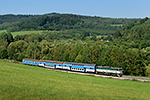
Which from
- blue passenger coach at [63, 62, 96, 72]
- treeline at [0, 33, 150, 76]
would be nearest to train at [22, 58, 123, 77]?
blue passenger coach at [63, 62, 96, 72]

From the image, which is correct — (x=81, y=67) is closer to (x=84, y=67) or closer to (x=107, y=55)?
(x=84, y=67)

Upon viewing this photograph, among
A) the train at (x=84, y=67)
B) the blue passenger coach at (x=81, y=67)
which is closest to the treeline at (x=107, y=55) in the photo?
the train at (x=84, y=67)

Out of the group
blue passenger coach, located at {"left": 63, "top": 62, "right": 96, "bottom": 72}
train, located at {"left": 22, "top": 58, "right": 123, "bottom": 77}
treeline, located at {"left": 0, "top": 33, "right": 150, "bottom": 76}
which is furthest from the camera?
treeline, located at {"left": 0, "top": 33, "right": 150, "bottom": 76}

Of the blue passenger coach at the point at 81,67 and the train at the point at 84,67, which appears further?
the blue passenger coach at the point at 81,67

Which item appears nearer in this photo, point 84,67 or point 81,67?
point 84,67

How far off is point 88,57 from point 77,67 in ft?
90.4

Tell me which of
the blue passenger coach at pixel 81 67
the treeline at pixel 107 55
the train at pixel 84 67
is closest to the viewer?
the train at pixel 84 67

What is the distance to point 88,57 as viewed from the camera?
98.9 meters

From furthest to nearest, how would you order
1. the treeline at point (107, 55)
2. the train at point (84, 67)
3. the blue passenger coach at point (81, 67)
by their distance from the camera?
the treeline at point (107, 55)
the blue passenger coach at point (81, 67)
the train at point (84, 67)

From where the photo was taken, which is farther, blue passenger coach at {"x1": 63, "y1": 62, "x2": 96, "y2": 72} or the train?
blue passenger coach at {"x1": 63, "y1": 62, "x2": 96, "y2": 72}

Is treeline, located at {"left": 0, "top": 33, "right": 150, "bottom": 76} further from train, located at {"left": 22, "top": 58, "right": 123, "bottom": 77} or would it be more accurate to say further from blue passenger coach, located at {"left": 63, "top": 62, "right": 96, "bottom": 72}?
blue passenger coach, located at {"left": 63, "top": 62, "right": 96, "bottom": 72}

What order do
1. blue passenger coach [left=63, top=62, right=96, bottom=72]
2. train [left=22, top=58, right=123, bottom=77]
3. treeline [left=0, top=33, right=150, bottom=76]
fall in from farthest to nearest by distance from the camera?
treeline [left=0, top=33, right=150, bottom=76] → blue passenger coach [left=63, top=62, right=96, bottom=72] → train [left=22, top=58, right=123, bottom=77]

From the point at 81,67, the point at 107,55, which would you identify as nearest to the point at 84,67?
the point at 81,67

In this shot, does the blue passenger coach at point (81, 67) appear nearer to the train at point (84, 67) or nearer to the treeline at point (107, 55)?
the train at point (84, 67)
